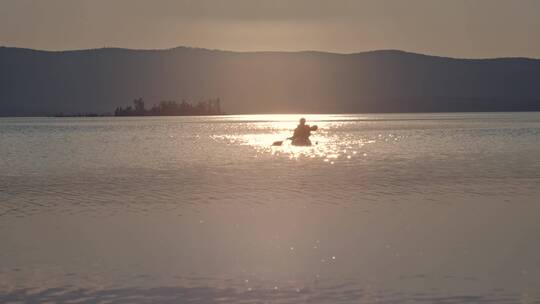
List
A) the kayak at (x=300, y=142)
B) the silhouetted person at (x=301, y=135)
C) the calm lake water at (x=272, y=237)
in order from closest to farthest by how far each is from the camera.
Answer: the calm lake water at (x=272, y=237), the silhouetted person at (x=301, y=135), the kayak at (x=300, y=142)

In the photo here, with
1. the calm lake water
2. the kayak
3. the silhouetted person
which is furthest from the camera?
the kayak

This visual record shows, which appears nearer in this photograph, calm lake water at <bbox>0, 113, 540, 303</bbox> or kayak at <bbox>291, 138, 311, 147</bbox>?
calm lake water at <bbox>0, 113, 540, 303</bbox>

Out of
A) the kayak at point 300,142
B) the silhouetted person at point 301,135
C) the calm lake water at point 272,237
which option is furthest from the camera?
the kayak at point 300,142

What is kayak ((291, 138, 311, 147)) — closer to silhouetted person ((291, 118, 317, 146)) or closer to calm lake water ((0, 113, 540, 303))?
silhouetted person ((291, 118, 317, 146))

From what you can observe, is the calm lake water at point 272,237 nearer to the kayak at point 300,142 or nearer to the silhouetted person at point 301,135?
the silhouetted person at point 301,135

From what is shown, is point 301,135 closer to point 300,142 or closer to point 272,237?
point 300,142

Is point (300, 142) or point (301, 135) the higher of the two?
point (301, 135)

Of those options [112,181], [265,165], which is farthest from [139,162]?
[112,181]

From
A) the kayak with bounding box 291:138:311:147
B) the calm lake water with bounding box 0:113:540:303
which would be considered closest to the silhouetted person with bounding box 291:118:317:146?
the kayak with bounding box 291:138:311:147

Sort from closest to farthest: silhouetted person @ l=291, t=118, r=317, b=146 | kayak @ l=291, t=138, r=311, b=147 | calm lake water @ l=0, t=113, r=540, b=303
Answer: calm lake water @ l=0, t=113, r=540, b=303
silhouetted person @ l=291, t=118, r=317, b=146
kayak @ l=291, t=138, r=311, b=147

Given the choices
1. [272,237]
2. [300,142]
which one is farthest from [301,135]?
[272,237]

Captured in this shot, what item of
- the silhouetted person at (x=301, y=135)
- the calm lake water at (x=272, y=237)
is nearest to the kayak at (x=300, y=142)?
the silhouetted person at (x=301, y=135)

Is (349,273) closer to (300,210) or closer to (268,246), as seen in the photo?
(268,246)

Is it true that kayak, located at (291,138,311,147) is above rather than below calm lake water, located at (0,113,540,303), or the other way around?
below
